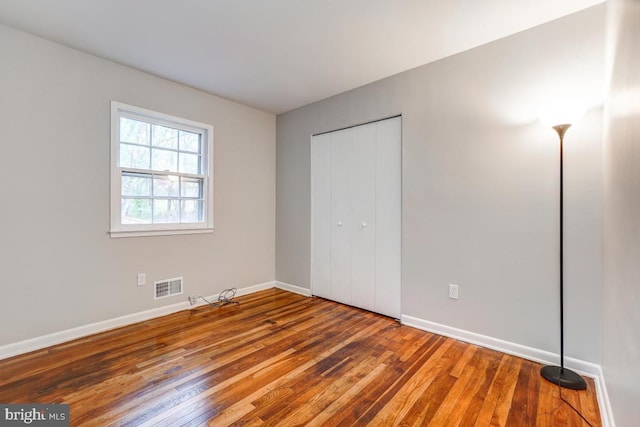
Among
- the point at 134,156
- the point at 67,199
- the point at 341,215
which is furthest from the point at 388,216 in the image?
the point at 67,199

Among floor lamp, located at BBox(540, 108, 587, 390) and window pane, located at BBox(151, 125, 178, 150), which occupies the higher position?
window pane, located at BBox(151, 125, 178, 150)

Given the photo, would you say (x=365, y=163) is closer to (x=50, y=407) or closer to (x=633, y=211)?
(x=633, y=211)

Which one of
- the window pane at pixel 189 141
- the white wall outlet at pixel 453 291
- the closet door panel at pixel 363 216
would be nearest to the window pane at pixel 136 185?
the window pane at pixel 189 141

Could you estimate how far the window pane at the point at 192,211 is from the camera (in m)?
3.33

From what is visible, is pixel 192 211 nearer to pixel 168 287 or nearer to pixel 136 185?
pixel 136 185

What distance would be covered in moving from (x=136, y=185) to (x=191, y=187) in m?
0.58

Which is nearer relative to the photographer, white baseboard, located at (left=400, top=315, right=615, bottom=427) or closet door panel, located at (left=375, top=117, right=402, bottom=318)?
white baseboard, located at (left=400, top=315, right=615, bottom=427)

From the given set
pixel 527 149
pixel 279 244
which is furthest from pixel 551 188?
pixel 279 244

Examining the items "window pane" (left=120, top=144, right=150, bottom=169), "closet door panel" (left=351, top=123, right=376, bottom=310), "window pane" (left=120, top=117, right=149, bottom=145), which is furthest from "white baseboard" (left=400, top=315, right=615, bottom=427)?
"window pane" (left=120, top=117, right=149, bottom=145)

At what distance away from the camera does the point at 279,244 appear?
421 centimetres

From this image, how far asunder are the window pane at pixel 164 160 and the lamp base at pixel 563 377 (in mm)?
3767

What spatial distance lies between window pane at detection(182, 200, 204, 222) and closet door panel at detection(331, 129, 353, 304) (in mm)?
1604

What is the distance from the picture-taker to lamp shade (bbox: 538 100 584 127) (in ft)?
6.04

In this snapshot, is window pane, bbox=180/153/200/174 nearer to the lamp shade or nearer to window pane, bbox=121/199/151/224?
window pane, bbox=121/199/151/224
